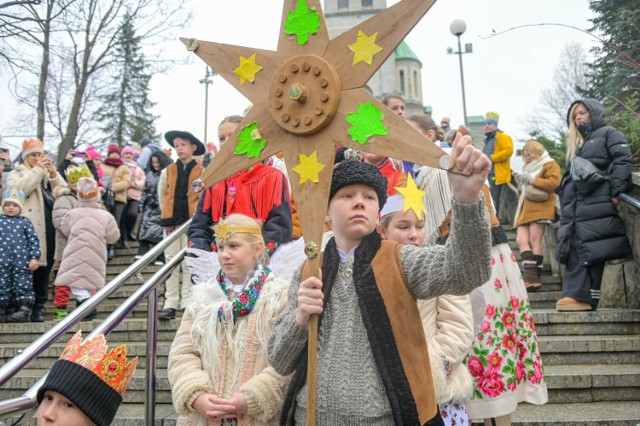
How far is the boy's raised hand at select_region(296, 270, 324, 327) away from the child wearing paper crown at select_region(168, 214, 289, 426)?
810 millimetres

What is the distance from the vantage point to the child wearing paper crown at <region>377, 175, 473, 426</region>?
8.59 ft

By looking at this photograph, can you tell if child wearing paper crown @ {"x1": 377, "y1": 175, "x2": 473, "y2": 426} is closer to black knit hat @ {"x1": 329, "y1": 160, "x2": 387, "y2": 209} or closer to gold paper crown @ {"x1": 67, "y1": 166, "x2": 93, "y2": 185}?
black knit hat @ {"x1": 329, "y1": 160, "x2": 387, "y2": 209}

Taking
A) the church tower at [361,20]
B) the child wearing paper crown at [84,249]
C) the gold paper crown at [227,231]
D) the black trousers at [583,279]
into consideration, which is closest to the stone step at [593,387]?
the black trousers at [583,279]

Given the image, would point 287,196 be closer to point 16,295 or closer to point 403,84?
point 16,295

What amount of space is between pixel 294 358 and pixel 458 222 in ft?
2.73

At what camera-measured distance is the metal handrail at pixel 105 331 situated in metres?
2.52

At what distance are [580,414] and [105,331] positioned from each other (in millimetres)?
2985

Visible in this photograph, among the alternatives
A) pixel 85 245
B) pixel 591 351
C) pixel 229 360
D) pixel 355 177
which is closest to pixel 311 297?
pixel 355 177

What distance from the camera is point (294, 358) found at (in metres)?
2.22

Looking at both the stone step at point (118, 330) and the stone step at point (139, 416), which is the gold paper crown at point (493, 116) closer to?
the stone step at point (118, 330)

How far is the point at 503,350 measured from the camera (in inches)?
134

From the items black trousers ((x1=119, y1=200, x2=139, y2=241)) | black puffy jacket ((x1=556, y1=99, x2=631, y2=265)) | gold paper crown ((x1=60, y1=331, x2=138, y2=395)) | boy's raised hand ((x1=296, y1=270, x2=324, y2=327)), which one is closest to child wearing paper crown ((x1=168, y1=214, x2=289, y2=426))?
gold paper crown ((x1=60, y1=331, x2=138, y2=395))


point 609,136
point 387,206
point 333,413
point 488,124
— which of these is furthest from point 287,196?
point 488,124

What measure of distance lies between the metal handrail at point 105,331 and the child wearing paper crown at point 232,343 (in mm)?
504
